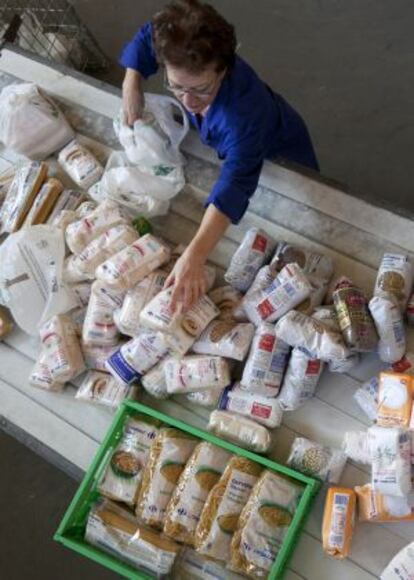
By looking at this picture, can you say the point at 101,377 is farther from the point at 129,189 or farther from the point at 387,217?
the point at 387,217

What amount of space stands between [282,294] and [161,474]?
59 centimetres

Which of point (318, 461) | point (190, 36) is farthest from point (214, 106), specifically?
point (318, 461)

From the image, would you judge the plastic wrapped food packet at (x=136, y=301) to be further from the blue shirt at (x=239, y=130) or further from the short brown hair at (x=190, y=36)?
the short brown hair at (x=190, y=36)

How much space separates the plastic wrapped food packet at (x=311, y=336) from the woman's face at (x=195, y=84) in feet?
1.99

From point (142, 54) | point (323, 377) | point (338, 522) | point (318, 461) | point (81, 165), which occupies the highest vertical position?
point (142, 54)

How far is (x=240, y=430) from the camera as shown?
5.58 ft

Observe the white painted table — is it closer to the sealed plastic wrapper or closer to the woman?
the sealed plastic wrapper

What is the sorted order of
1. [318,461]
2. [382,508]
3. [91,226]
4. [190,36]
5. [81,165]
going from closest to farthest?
[190,36] → [382,508] → [318,461] → [91,226] → [81,165]

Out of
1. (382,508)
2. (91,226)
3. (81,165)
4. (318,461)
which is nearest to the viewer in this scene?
(382,508)

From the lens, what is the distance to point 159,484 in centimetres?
169

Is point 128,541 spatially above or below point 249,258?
below

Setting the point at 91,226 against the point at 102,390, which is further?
the point at 91,226

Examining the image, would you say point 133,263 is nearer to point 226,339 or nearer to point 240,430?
point 226,339

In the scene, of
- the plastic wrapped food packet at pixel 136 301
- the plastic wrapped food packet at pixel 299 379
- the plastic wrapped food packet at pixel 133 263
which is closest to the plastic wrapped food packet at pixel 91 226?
the plastic wrapped food packet at pixel 133 263
